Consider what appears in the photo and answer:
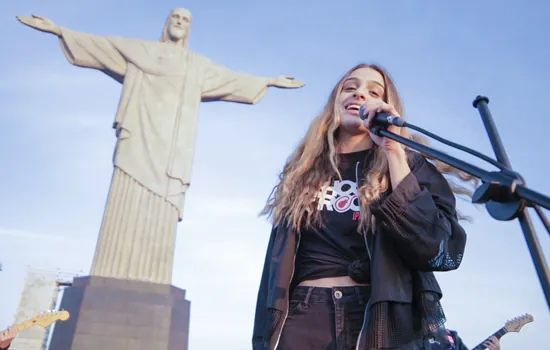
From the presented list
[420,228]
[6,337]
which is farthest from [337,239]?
[6,337]

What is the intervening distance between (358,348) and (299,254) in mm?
388

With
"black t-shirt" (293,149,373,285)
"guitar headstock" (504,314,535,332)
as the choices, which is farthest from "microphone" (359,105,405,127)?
"guitar headstock" (504,314,535,332)

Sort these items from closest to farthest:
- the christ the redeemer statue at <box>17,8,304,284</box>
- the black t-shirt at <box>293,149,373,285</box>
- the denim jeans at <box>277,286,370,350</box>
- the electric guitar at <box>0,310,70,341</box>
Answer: the denim jeans at <box>277,286,370,350</box>, the black t-shirt at <box>293,149,373,285</box>, the electric guitar at <box>0,310,70,341</box>, the christ the redeemer statue at <box>17,8,304,284</box>

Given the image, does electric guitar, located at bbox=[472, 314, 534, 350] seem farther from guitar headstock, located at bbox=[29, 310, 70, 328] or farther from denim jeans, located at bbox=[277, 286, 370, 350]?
guitar headstock, located at bbox=[29, 310, 70, 328]

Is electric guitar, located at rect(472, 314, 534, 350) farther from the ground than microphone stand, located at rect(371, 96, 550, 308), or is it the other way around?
electric guitar, located at rect(472, 314, 534, 350)

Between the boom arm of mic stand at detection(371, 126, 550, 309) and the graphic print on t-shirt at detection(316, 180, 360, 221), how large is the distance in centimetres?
64

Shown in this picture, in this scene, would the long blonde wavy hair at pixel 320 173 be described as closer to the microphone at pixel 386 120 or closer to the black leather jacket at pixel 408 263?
the black leather jacket at pixel 408 263

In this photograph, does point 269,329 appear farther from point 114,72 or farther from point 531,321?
point 114,72

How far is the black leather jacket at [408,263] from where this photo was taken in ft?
3.75

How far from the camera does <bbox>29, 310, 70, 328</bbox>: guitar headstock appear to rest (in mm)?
5844

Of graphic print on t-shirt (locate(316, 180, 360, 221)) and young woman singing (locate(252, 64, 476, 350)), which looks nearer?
young woman singing (locate(252, 64, 476, 350))

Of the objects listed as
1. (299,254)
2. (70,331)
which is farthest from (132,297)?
(299,254)

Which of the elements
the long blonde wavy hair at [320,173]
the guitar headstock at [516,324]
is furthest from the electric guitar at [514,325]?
the long blonde wavy hair at [320,173]

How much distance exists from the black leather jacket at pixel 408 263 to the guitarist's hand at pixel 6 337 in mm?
4505
